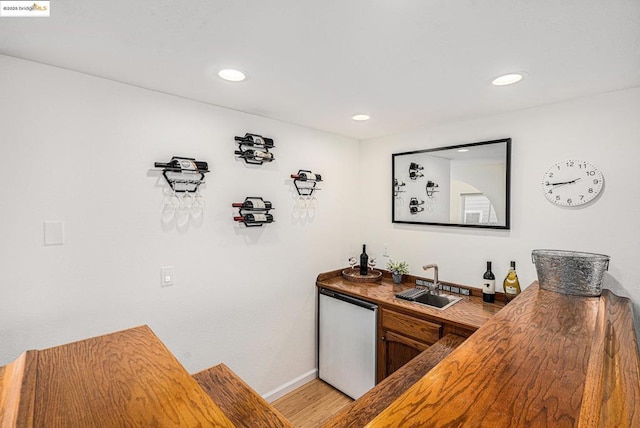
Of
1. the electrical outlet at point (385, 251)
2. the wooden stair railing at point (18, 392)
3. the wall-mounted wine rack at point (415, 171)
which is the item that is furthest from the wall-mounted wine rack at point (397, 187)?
the wooden stair railing at point (18, 392)

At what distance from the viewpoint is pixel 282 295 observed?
8.58ft

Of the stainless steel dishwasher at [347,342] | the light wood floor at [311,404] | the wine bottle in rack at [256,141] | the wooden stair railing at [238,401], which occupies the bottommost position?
the light wood floor at [311,404]

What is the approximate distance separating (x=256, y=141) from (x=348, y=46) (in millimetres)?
1201

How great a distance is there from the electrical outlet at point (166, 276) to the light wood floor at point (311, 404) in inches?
53.4

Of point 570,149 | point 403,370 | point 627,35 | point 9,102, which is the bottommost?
point 403,370

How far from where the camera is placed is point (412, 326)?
7.11 feet

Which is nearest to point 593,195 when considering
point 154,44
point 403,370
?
point 403,370

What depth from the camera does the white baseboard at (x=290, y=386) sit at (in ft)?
8.34

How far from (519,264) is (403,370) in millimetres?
1258

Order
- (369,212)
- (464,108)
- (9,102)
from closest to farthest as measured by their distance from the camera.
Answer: (9,102)
(464,108)
(369,212)

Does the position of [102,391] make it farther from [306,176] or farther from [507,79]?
[507,79]

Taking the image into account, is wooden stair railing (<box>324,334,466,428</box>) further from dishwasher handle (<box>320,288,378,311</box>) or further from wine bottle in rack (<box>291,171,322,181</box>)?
wine bottle in rack (<box>291,171,322,181</box>)

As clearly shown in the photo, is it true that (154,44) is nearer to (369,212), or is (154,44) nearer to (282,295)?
(282,295)

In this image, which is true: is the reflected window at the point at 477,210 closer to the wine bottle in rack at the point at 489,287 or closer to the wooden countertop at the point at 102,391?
the wine bottle in rack at the point at 489,287
